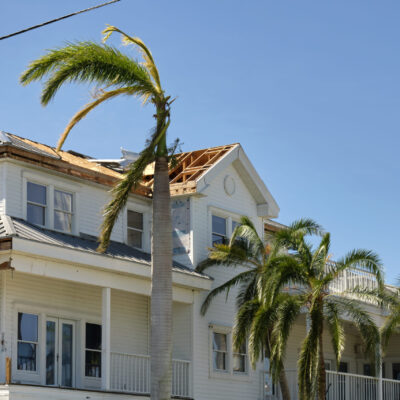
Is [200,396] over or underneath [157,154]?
underneath

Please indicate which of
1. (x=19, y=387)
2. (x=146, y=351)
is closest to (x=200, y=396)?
(x=146, y=351)

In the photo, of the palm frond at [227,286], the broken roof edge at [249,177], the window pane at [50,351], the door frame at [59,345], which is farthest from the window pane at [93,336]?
the broken roof edge at [249,177]

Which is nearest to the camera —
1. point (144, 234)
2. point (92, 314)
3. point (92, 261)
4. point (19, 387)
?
point (19, 387)

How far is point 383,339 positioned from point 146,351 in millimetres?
8032

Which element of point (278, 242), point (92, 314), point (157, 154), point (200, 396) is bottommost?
point (200, 396)

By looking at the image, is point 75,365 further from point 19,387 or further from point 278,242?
point 278,242

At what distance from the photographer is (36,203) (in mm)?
24641

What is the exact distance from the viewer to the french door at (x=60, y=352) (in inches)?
938

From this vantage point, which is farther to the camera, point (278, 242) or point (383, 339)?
point (383, 339)

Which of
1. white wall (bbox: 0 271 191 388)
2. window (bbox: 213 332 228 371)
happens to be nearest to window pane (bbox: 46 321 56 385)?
white wall (bbox: 0 271 191 388)

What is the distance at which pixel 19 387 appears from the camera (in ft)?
66.0

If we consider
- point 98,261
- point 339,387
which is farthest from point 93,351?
point 339,387

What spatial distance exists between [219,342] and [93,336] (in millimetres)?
4814

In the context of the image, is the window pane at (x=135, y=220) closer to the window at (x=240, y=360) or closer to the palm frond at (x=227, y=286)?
the palm frond at (x=227, y=286)
